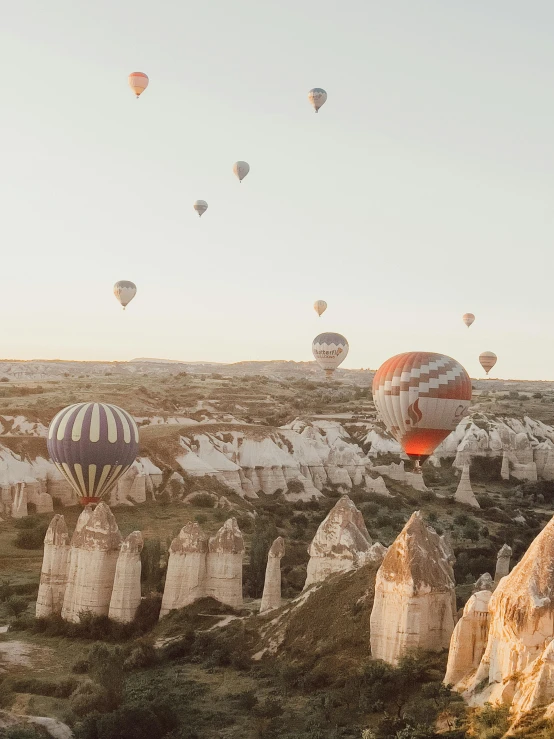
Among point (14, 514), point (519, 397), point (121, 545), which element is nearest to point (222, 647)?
point (121, 545)

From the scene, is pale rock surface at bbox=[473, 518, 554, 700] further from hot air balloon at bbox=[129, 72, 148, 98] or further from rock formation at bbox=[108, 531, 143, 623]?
hot air balloon at bbox=[129, 72, 148, 98]

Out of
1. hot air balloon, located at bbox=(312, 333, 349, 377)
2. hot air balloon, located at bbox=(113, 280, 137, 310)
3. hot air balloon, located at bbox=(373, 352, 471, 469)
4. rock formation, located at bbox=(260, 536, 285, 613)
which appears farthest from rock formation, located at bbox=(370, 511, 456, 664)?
hot air balloon, located at bbox=(312, 333, 349, 377)

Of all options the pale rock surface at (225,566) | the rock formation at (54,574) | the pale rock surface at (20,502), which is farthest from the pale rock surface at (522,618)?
the pale rock surface at (20,502)

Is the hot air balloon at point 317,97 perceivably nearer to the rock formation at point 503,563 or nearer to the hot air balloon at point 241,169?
the hot air balloon at point 241,169

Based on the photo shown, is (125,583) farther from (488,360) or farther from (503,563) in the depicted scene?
(488,360)

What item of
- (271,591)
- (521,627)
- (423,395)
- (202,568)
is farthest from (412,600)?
(423,395)

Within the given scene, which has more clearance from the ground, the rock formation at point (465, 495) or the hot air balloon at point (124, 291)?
the hot air balloon at point (124, 291)
